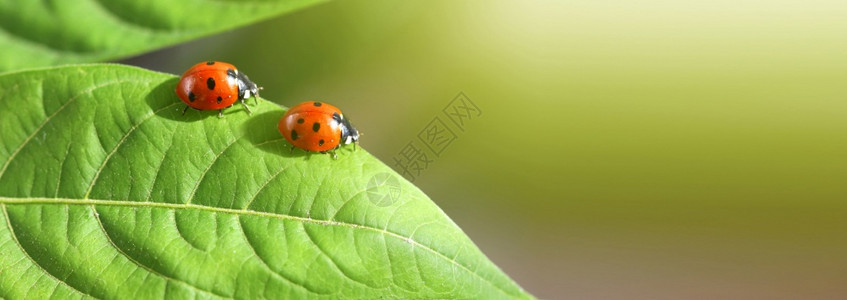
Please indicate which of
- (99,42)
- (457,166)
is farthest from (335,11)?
(99,42)

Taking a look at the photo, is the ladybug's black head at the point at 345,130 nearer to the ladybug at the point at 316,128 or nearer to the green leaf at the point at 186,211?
the ladybug at the point at 316,128

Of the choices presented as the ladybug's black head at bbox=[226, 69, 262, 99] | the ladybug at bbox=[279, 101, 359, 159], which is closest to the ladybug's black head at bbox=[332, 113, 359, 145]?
the ladybug at bbox=[279, 101, 359, 159]

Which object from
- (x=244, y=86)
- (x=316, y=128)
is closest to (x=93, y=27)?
(x=244, y=86)

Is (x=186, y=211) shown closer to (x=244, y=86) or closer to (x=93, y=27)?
(x=244, y=86)

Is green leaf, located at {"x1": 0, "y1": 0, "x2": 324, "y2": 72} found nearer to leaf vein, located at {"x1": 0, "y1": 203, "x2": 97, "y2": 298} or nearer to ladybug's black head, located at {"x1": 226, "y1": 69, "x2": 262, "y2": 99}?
ladybug's black head, located at {"x1": 226, "y1": 69, "x2": 262, "y2": 99}

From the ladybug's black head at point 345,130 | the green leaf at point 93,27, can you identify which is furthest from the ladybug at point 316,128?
the green leaf at point 93,27

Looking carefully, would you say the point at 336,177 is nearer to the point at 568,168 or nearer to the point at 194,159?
the point at 194,159
